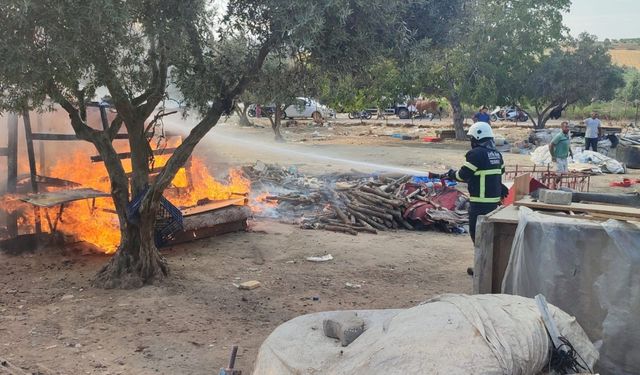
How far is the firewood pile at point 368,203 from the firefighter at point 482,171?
3.56 metres

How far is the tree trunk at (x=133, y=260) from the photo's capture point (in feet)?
22.3

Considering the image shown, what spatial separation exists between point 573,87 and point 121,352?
25762 millimetres

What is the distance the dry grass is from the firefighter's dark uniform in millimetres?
80668

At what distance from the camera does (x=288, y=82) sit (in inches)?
285

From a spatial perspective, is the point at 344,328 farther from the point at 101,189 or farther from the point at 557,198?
the point at 101,189

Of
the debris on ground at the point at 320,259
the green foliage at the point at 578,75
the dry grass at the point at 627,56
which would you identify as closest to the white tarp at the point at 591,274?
the debris on ground at the point at 320,259

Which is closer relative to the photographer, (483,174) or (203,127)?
(203,127)

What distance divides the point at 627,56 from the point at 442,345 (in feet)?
312

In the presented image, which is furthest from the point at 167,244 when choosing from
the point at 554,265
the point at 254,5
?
the point at 554,265

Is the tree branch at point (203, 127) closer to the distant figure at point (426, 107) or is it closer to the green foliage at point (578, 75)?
the green foliage at point (578, 75)

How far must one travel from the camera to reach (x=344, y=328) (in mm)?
3332

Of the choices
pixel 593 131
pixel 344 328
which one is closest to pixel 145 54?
pixel 344 328

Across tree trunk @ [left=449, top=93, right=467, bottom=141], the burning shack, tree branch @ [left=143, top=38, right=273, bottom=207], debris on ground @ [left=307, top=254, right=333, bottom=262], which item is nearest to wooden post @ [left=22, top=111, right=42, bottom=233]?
the burning shack

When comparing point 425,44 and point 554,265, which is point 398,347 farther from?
point 425,44
